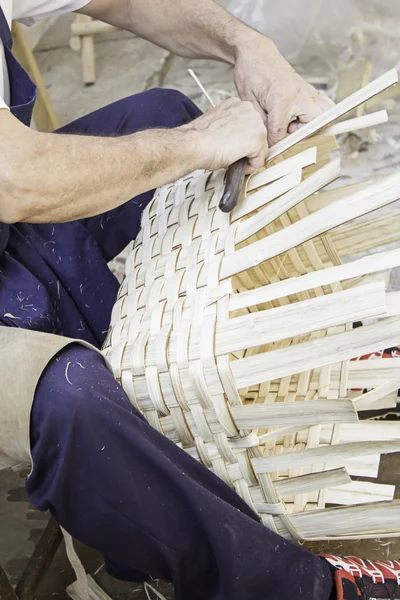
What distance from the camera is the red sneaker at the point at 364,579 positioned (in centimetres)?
100

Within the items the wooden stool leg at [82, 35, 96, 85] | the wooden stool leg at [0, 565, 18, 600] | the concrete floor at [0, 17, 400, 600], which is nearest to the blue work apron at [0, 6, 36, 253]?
the wooden stool leg at [0, 565, 18, 600]

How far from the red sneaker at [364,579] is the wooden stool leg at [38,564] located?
40cm

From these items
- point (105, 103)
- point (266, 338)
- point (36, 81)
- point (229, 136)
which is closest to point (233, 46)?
point (229, 136)

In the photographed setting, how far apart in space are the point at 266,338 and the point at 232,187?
277 millimetres

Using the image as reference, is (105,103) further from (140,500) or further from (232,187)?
(140,500)

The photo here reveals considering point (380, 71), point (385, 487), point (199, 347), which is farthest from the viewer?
point (380, 71)

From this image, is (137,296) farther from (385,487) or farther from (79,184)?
(385,487)

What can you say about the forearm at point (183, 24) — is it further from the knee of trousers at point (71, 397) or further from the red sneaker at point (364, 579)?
the red sneaker at point (364, 579)

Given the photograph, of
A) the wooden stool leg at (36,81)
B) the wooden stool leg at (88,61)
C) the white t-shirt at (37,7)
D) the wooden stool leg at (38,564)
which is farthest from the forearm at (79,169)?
the wooden stool leg at (88,61)

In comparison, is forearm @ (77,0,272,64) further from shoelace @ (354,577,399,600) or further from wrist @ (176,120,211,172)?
shoelace @ (354,577,399,600)

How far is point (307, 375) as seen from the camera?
118 centimetres

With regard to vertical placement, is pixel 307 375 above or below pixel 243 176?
below

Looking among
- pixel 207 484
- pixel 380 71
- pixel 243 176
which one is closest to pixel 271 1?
pixel 380 71

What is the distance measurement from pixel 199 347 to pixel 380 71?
1691 millimetres
